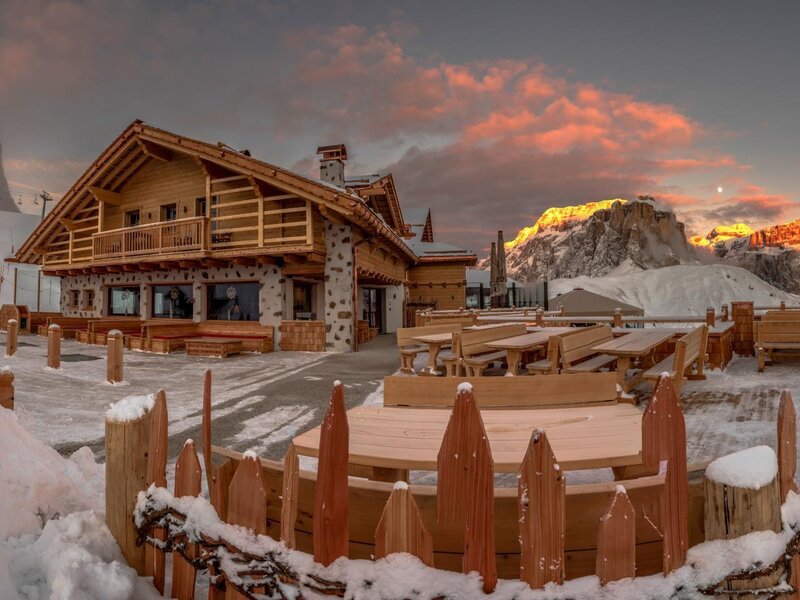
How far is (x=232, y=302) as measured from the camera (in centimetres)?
1527

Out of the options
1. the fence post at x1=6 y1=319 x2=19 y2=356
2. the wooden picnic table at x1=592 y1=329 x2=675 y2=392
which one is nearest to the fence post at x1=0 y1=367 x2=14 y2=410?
the wooden picnic table at x1=592 y1=329 x2=675 y2=392

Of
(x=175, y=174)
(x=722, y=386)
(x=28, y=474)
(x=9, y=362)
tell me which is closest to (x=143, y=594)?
(x=28, y=474)

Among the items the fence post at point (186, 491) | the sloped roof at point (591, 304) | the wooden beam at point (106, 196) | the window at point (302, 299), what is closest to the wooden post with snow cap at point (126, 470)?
the fence post at point (186, 491)

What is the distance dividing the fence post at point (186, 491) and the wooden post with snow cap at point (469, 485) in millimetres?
982

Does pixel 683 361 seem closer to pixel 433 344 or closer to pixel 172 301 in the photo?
pixel 433 344

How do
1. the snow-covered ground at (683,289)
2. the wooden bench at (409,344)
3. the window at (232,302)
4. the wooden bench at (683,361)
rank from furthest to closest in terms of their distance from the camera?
1. the snow-covered ground at (683,289)
2. the window at (232,302)
3. the wooden bench at (409,344)
4. the wooden bench at (683,361)

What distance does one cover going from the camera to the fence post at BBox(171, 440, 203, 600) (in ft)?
5.51

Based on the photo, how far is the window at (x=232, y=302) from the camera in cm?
1489

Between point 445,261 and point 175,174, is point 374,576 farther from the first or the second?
point 445,261

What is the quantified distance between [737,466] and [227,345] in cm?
1296

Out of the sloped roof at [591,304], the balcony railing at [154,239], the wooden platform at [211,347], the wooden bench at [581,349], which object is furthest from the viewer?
the sloped roof at [591,304]

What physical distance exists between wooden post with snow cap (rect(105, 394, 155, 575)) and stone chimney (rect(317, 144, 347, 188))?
669 inches

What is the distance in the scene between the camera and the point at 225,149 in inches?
537

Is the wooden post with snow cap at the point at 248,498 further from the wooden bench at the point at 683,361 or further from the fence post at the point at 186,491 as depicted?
the wooden bench at the point at 683,361
